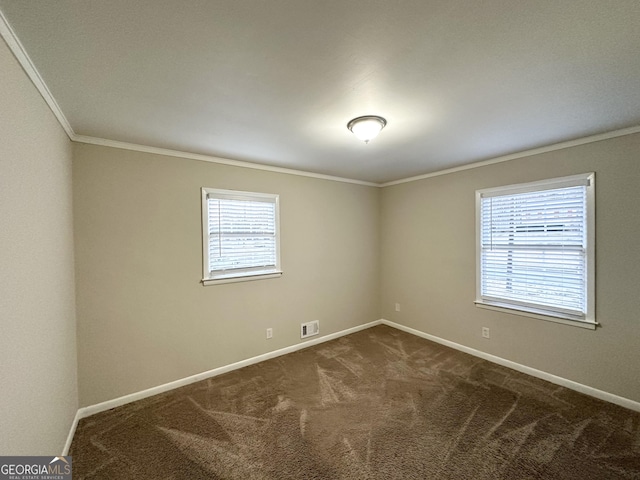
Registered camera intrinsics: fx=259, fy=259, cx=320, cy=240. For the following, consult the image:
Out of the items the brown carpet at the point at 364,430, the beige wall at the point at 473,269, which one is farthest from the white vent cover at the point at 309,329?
the beige wall at the point at 473,269

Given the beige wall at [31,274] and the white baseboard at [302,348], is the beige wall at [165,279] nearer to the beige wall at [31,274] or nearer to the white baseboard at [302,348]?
the white baseboard at [302,348]

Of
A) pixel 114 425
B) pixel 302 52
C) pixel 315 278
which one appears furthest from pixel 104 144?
pixel 315 278

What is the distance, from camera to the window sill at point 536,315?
251 centimetres

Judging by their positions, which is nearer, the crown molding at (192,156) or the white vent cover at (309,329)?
the crown molding at (192,156)

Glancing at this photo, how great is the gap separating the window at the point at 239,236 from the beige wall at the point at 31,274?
1179 millimetres

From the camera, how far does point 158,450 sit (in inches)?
74.5

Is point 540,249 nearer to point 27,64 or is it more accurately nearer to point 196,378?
point 196,378

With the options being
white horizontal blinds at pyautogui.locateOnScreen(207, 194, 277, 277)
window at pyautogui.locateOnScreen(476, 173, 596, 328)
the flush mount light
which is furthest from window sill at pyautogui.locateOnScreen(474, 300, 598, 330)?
white horizontal blinds at pyautogui.locateOnScreen(207, 194, 277, 277)

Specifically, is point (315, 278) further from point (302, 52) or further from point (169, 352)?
point (302, 52)

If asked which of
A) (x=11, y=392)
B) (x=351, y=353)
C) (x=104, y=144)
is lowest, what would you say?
(x=351, y=353)

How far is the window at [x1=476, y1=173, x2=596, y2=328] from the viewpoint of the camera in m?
2.54

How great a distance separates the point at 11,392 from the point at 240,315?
6.77 feet

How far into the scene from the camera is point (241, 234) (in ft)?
10.4

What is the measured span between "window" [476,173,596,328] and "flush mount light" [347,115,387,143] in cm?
202
